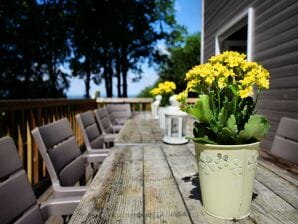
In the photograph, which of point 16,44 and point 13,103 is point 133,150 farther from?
point 16,44

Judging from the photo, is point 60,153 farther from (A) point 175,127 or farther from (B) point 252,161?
(B) point 252,161

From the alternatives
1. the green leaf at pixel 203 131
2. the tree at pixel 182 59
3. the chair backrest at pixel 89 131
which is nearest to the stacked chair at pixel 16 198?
the green leaf at pixel 203 131

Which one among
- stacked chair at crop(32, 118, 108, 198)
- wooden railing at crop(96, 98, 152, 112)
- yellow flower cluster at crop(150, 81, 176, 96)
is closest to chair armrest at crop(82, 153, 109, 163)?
stacked chair at crop(32, 118, 108, 198)

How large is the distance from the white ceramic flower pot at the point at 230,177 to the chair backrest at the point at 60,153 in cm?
87

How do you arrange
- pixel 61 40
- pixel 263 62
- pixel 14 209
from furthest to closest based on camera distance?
pixel 61 40 → pixel 263 62 → pixel 14 209

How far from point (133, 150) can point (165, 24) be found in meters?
19.0

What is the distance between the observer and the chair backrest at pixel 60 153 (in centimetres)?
150

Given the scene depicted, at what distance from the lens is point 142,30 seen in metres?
17.9

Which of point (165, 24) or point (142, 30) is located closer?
point (142, 30)

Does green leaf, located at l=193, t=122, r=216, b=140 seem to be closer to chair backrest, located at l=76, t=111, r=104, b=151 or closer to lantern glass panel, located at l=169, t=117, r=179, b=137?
lantern glass panel, located at l=169, t=117, r=179, b=137

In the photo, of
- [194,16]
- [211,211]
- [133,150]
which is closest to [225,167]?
[211,211]

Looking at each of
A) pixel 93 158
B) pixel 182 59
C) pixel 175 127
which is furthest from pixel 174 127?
pixel 182 59

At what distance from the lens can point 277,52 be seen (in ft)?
12.2

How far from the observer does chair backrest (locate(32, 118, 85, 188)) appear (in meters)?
1.50
